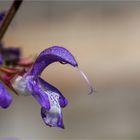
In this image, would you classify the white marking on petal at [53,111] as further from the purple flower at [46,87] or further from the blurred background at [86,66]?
the blurred background at [86,66]

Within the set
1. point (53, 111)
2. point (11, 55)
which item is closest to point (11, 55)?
point (11, 55)

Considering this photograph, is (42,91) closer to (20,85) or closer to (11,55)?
(20,85)

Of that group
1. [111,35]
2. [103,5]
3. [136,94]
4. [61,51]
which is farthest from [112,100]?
[61,51]

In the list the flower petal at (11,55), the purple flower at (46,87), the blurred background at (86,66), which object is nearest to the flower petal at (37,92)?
the purple flower at (46,87)

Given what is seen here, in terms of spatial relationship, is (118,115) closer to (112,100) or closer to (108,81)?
(112,100)

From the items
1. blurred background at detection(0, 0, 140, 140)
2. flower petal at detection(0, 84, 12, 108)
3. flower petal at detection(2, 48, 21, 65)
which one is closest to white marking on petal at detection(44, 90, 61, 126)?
flower petal at detection(0, 84, 12, 108)
